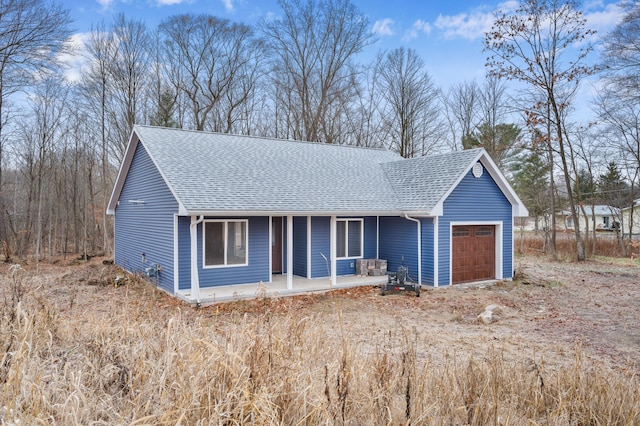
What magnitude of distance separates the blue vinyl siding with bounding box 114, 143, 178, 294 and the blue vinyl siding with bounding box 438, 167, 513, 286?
824 centimetres

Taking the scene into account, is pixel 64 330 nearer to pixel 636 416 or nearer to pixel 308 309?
pixel 636 416

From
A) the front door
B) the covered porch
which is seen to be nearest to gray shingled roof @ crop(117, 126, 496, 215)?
the front door

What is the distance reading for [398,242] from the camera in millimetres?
14336

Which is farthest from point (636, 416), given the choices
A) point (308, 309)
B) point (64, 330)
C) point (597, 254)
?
point (597, 254)

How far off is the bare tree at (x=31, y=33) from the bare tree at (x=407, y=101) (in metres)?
19.2

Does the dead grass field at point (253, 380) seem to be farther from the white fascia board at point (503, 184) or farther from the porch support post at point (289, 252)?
the white fascia board at point (503, 184)

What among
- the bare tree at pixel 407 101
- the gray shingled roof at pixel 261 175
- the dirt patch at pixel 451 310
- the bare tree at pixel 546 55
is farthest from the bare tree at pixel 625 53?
the gray shingled roof at pixel 261 175

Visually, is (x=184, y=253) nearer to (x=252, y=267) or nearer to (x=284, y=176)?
(x=252, y=267)

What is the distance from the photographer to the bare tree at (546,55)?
21375 millimetres

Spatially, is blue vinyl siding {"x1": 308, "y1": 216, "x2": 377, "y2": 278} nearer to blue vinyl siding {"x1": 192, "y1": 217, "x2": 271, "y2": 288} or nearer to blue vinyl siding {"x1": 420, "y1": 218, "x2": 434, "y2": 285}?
blue vinyl siding {"x1": 192, "y1": 217, "x2": 271, "y2": 288}

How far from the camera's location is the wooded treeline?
805 inches

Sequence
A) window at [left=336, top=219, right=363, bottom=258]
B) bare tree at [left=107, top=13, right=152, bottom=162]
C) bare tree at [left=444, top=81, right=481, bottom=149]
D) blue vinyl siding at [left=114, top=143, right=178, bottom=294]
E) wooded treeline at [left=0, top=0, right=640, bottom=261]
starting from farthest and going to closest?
1. bare tree at [left=444, top=81, right=481, bottom=149]
2. bare tree at [left=107, top=13, right=152, bottom=162]
3. wooded treeline at [left=0, top=0, right=640, bottom=261]
4. window at [left=336, top=219, right=363, bottom=258]
5. blue vinyl siding at [left=114, top=143, right=178, bottom=294]

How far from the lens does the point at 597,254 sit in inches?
974

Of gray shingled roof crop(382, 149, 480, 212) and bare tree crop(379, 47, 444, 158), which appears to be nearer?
gray shingled roof crop(382, 149, 480, 212)
